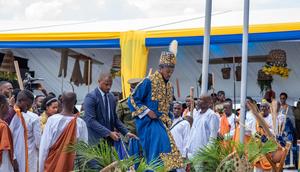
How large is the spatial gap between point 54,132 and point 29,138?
51 cm

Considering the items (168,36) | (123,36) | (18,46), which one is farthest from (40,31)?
(168,36)

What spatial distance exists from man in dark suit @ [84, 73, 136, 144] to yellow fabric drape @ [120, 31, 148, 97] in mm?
5877

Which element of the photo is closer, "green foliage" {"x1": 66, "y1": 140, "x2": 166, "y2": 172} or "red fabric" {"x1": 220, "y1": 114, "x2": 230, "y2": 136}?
"green foliage" {"x1": 66, "y1": 140, "x2": 166, "y2": 172}

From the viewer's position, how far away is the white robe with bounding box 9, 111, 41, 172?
7434mm

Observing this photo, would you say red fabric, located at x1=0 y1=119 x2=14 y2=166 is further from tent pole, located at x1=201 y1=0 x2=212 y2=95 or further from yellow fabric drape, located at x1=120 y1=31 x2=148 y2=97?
yellow fabric drape, located at x1=120 y1=31 x2=148 y2=97

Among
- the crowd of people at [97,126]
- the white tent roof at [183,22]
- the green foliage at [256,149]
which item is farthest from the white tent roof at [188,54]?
the green foliage at [256,149]

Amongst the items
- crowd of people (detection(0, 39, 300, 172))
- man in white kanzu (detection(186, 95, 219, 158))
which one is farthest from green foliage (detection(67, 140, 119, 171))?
Result: man in white kanzu (detection(186, 95, 219, 158))

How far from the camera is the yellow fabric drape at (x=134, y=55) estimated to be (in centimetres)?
1390

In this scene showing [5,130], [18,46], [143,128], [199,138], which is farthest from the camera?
[18,46]

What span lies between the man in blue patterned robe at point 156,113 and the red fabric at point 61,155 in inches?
33.0

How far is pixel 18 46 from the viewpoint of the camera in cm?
1517

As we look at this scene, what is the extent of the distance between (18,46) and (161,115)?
8634 millimetres

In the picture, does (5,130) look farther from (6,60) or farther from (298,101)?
(6,60)

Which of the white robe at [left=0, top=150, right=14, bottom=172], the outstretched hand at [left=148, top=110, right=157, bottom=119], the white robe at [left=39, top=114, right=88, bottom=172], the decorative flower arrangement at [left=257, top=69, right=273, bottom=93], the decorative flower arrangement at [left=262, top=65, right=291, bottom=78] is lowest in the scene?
the white robe at [left=0, top=150, right=14, bottom=172]
